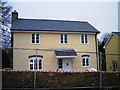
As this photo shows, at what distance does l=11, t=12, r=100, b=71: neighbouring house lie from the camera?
2780 centimetres

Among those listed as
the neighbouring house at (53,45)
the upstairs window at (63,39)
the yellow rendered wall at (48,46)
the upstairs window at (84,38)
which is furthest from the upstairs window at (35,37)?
the upstairs window at (84,38)

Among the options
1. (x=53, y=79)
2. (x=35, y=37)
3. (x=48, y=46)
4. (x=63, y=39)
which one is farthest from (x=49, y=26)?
(x=53, y=79)

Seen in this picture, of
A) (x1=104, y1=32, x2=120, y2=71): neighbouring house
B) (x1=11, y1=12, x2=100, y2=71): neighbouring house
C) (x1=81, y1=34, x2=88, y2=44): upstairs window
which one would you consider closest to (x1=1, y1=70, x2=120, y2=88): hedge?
(x1=11, y1=12, x2=100, y2=71): neighbouring house

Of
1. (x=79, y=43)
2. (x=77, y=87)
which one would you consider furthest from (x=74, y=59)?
(x=77, y=87)

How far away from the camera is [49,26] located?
3094 cm

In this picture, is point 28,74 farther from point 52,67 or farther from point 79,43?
point 79,43

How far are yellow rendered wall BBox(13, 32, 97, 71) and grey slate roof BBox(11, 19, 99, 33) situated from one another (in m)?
0.60

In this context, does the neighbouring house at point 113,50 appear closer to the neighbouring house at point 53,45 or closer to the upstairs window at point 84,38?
the neighbouring house at point 53,45

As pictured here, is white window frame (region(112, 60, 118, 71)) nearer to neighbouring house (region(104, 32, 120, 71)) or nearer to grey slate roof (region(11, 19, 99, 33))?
neighbouring house (region(104, 32, 120, 71))

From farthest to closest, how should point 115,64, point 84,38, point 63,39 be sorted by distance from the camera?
point 115,64 → point 84,38 → point 63,39

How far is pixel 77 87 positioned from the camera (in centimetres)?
1226

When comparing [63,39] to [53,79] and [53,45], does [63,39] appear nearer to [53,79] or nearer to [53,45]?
[53,45]

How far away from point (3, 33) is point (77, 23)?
417 inches

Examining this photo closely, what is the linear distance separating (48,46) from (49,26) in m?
2.95
